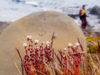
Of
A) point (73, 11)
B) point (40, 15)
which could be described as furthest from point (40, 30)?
point (73, 11)

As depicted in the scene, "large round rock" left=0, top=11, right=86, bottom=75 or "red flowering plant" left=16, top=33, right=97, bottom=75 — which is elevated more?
"red flowering plant" left=16, top=33, right=97, bottom=75

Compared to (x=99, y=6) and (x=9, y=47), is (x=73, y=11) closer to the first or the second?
(x=99, y=6)

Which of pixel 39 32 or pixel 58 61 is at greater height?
pixel 58 61

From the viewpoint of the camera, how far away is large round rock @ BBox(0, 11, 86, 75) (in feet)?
16.2

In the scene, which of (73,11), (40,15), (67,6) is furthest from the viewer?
(67,6)

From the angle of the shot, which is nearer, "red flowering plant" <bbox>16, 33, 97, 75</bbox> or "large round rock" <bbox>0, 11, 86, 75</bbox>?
"red flowering plant" <bbox>16, 33, 97, 75</bbox>

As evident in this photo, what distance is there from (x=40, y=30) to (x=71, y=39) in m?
0.64

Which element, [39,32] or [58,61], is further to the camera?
[39,32]

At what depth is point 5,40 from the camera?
16.8 ft

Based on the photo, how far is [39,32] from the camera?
5297mm

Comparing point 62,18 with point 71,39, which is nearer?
point 71,39

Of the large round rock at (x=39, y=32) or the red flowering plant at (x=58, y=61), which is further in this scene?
the large round rock at (x=39, y=32)

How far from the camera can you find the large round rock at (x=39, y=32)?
4.95 m

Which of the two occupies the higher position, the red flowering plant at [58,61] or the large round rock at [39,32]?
the red flowering plant at [58,61]
